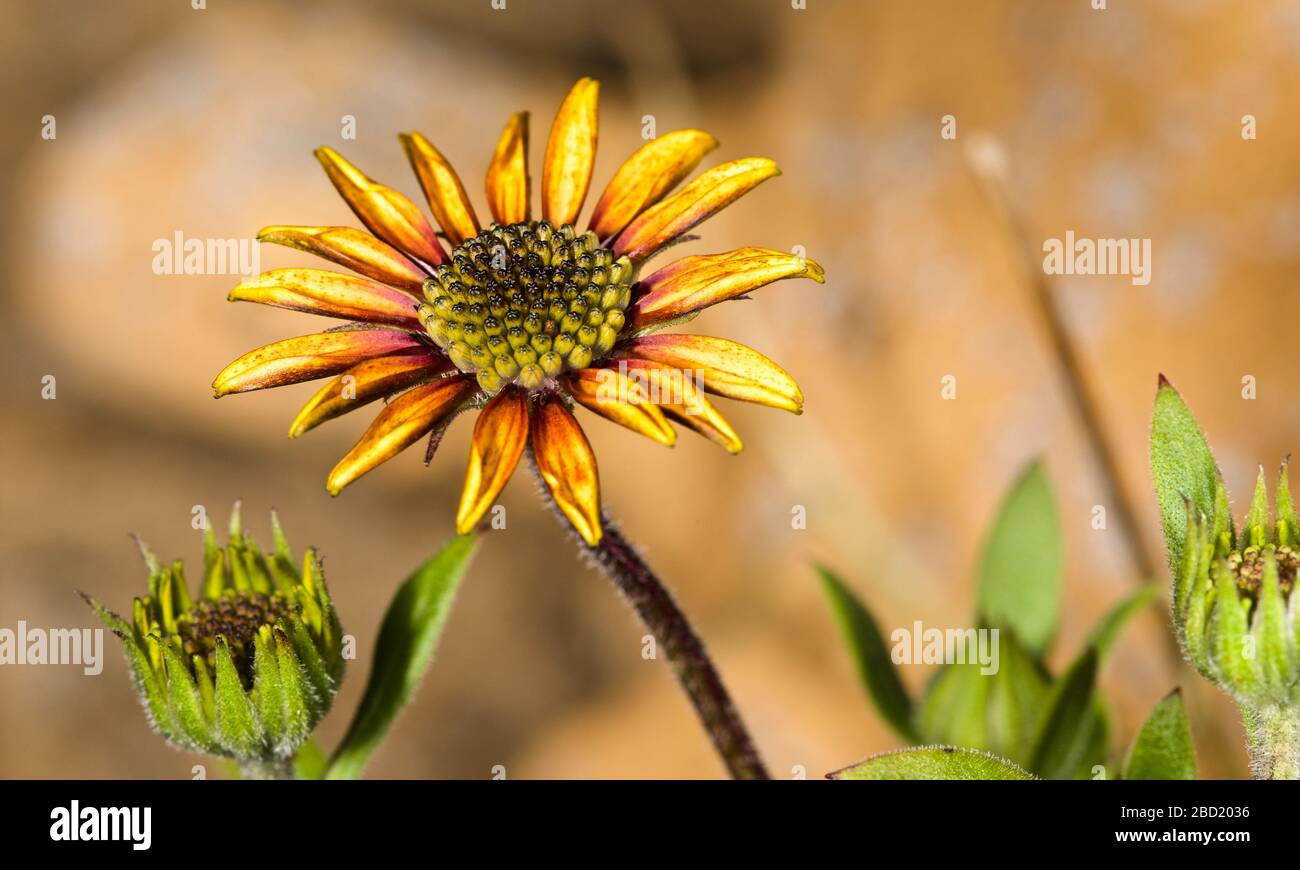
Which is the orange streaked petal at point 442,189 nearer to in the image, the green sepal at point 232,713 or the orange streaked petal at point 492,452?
the orange streaked petal at point 492,452

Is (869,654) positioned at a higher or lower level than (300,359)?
lower

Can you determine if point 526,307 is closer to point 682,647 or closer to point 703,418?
point 703,418

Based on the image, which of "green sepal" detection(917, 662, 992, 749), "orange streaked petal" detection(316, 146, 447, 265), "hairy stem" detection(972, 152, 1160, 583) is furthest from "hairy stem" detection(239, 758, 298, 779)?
"hairy stem" detection(972, 152, 1160, 583)

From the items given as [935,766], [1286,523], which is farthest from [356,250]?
[1286,523]

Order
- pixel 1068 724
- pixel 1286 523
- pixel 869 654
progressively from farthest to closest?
pixel 869 654 < pixel 1068 724 < pixel 1286 523
